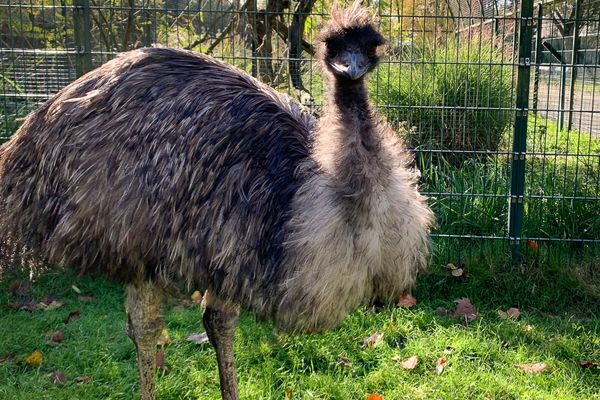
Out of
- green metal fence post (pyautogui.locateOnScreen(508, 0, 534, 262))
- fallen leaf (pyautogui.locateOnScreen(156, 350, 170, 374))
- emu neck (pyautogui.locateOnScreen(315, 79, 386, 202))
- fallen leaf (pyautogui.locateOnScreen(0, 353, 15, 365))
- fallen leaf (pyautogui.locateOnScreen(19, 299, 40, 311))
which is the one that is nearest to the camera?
emu neck (pyautogui.locateOnScreen(315, 79, 386, 202))

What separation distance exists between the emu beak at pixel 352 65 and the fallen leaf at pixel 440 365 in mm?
1608

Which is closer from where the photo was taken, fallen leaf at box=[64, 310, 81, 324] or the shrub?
fallen leaf at box=[64, 310, 81, 324]

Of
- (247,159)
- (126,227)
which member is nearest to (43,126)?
(126,227)

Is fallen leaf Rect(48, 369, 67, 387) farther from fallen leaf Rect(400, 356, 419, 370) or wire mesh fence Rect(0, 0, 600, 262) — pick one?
wire mesh fence Rect(0, 0, 600, 262)

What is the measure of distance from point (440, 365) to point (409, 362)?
0.14 metres

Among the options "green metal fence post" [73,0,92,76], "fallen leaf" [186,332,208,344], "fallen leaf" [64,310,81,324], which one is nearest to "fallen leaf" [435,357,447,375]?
"fallen leaf" [186,332,208,344]

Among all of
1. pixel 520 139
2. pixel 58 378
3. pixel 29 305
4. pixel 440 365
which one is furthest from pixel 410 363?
pixel 29 305

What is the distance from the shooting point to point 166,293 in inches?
104

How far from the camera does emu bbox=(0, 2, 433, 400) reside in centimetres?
213

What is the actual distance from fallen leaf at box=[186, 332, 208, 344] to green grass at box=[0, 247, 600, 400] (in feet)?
0.14

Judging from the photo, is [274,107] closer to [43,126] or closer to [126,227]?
[126,227]

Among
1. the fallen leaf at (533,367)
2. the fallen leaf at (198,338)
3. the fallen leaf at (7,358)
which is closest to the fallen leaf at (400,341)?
the fallen leaf at (533,367)

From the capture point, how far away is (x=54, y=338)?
3.60m

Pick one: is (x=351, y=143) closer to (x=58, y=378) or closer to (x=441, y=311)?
(x=58, y=378)
